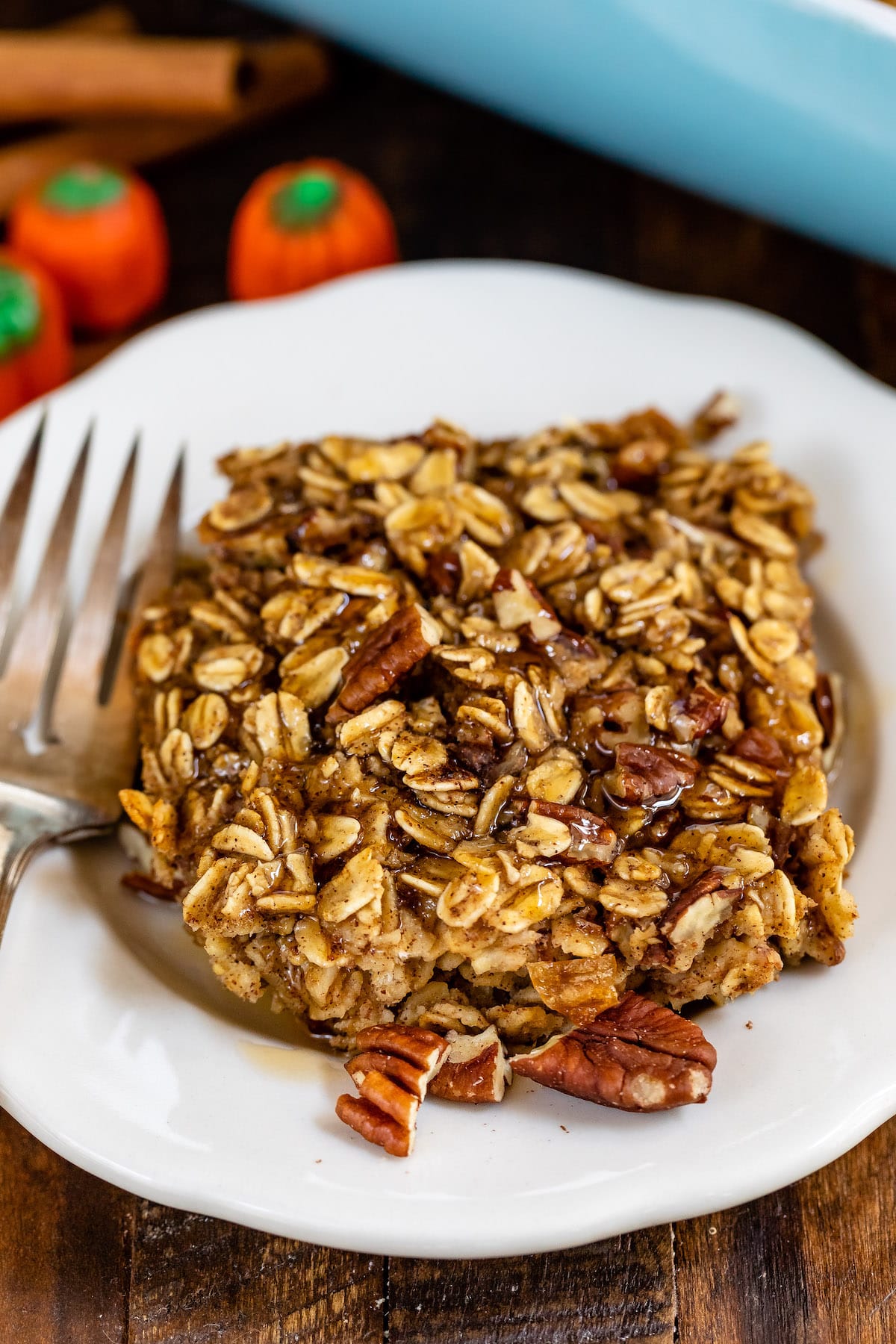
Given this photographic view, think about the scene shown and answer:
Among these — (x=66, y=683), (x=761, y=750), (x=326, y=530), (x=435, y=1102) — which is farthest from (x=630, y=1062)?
(x=66, y=683)

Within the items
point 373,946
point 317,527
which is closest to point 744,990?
point 373,946

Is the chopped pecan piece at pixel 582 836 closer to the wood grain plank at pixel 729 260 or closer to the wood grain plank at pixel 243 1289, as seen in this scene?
the wood grain plank at pixel 243 1289

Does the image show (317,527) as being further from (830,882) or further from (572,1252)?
(572,1252)

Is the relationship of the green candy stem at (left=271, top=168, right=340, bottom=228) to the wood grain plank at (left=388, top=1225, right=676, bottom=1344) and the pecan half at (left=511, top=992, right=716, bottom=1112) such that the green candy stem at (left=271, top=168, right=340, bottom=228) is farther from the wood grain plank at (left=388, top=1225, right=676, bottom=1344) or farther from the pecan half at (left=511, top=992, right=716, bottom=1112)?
the wood grain plank at (left=388, top=1225, right=676, bottom=1344)

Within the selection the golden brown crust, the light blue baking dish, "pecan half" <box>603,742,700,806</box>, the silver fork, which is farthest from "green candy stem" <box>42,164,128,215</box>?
"pecan half" <box>603,742,700,806</box>

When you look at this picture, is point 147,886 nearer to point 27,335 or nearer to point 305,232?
point 27,335
